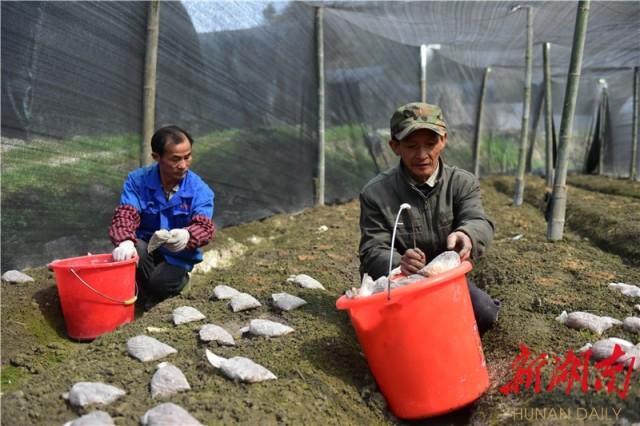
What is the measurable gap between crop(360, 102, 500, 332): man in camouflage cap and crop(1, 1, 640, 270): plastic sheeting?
7.27 feet

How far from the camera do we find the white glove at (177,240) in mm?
2975

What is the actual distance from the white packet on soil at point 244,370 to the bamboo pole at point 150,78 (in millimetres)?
2497

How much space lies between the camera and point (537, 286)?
3.03m

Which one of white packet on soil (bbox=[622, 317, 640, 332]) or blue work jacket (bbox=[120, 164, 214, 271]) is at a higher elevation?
blue work jacket (bbox=[120, 164, 214, 271])

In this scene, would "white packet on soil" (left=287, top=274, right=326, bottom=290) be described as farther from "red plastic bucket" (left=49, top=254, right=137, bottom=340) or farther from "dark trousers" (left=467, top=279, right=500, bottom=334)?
"dark trousers" (left=467, top=279, right=500, bottom=334)

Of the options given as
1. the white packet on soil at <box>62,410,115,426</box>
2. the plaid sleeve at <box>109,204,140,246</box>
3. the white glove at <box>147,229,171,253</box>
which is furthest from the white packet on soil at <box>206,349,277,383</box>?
the plaid sleeve at <box>109,204,140,246</box>

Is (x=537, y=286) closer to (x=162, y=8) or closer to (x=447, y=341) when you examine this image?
(x=447, y=341)

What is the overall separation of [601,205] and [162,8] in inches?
193

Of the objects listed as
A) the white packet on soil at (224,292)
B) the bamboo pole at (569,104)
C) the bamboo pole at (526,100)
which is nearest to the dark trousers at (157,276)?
the white packet on soil at (224,292)

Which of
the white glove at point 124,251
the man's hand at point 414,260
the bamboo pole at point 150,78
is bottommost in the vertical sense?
the white glove at point 124,251

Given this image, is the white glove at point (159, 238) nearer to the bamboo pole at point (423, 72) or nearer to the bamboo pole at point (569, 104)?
the bamboo pole at point (569, 104)

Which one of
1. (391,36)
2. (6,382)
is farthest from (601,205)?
(6,382)

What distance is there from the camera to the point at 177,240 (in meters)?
2.98

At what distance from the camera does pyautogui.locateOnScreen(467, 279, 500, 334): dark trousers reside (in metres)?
2.44
